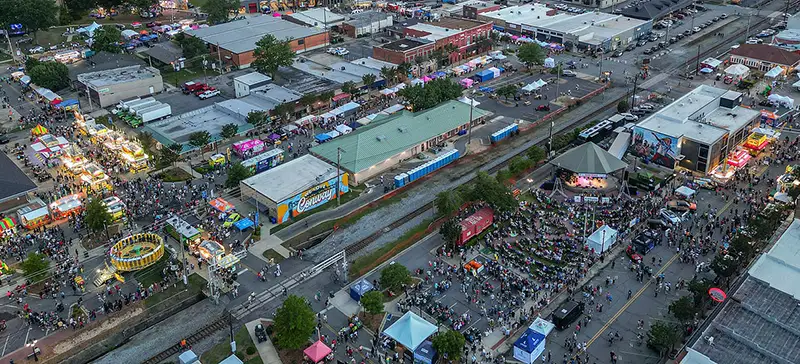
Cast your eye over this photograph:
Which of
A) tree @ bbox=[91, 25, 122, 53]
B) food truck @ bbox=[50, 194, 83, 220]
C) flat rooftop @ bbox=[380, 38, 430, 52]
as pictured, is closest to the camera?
food truck @ bbox=[50, 194, 83, 220]

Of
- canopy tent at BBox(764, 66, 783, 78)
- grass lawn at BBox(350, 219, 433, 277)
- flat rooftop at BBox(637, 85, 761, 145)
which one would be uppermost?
flat rooftop at BBox(637, 85, 761, 145)

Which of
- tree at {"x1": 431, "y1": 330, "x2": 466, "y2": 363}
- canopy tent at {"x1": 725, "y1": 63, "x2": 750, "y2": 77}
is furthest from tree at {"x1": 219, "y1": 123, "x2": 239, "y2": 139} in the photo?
canopy tent at {"x1": 725, "y1": 63, "x2": 750, "y2": 77}

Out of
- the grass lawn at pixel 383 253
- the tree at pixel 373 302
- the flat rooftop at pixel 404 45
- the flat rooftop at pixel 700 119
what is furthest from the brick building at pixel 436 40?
the tree at pixel 373 302

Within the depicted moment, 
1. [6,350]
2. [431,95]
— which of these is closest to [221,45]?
[431,95]

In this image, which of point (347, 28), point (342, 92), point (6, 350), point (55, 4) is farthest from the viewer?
point (55, 4)

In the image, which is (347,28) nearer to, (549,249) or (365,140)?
(365,140)

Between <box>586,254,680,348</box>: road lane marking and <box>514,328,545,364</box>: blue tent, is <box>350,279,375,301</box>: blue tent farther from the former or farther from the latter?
<box>586,254,680,348</box>: road lane marking
